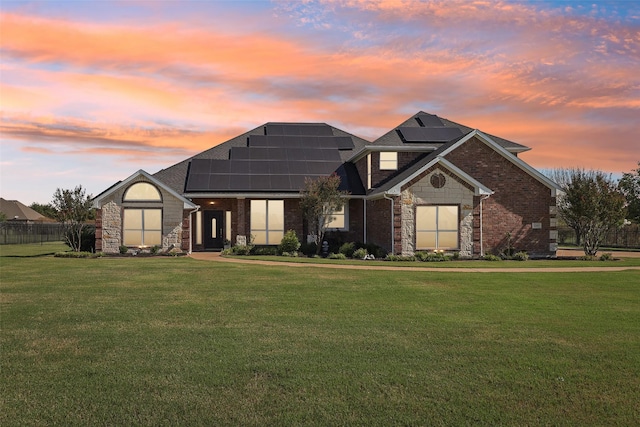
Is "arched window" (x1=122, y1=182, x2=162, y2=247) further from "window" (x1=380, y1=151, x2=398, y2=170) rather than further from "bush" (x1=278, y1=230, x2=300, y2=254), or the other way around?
"window" (x1=380, y1=151, x2=398, y2=170)

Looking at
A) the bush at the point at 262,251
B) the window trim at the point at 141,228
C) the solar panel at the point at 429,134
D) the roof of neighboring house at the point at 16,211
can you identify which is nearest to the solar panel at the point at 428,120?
the solar panel at the point at 429,134

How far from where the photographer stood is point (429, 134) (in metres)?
33.2

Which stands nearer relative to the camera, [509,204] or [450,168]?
[450,168]

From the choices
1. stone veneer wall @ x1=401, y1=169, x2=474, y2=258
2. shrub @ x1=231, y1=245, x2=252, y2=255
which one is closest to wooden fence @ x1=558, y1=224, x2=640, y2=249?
stone veneer wall @ x1=401, y1=169, x2=474, y2=258

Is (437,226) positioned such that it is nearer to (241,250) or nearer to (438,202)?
(438,202)

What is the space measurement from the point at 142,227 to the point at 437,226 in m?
15.8

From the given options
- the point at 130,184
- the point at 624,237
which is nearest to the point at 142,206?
the point at 130,184

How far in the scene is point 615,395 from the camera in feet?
22.2

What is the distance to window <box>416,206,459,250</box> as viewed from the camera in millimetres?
27438

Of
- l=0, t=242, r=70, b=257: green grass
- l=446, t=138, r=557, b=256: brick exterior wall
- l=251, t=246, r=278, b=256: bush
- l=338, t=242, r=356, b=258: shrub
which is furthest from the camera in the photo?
l=0, t=242, r=70, b=257: green grass

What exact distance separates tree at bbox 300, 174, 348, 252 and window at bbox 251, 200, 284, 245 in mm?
2166

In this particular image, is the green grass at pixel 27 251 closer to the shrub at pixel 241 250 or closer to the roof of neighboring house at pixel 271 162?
the roof of neighboring house at pixel 271 162

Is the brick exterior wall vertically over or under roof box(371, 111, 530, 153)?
under

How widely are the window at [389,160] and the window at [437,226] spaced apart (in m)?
4.86
